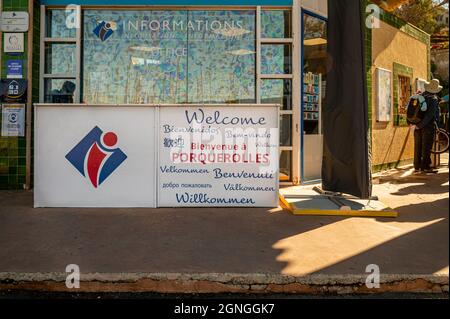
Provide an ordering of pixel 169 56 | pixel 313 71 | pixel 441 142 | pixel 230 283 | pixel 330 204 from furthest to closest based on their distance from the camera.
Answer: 1. pixel 441 142
2. pixel 313 71
3. pixel 169 56
4. pixel 330 204
5. pixel 230 283

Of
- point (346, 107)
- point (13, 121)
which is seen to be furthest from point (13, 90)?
point (346, 107)

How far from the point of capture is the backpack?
9539mm

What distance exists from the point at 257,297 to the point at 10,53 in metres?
6.35

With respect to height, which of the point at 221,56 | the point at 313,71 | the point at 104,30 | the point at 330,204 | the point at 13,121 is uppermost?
the point at 104,30

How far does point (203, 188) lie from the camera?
5.88 metres

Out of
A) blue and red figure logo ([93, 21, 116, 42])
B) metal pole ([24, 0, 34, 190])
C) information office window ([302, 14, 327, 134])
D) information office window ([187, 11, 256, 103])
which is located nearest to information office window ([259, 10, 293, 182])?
information office window ([187, 11, 256, 103])

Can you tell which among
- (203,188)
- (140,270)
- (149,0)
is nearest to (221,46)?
(149,0)

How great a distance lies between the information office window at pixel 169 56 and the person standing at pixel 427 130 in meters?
4.15

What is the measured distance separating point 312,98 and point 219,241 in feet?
15.5

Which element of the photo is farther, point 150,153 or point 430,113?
point 430,113

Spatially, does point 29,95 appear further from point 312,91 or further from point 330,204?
point 330,204

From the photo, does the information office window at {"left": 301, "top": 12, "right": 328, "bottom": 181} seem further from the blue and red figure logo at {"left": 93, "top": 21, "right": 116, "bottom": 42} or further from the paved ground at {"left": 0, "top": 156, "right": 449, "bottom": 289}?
the blue and red figure logo at {"left": 93, "top": 21, "right": 116, "bottom": 42}

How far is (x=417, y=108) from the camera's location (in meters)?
9.54

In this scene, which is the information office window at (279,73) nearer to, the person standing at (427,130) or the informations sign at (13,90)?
the person standing at (427,130)
